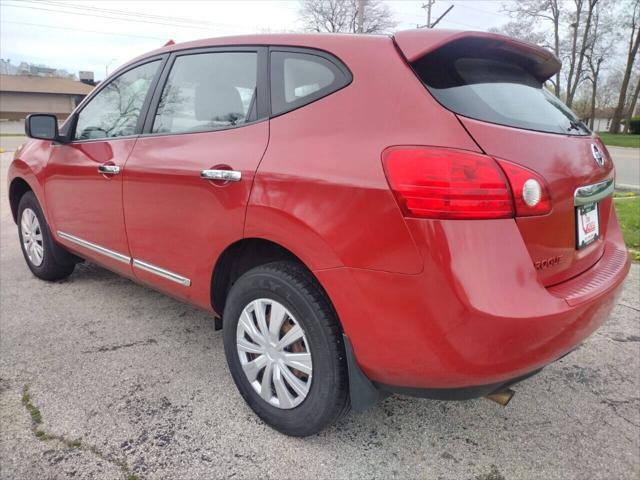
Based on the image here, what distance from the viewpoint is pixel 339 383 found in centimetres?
191

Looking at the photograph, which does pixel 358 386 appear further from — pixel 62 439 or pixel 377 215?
pixel 62 439

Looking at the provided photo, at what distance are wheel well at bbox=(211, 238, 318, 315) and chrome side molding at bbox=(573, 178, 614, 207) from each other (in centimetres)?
113

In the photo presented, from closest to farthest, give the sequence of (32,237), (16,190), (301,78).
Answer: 1. (301,78)
2. (32,237)
3. (16,190)

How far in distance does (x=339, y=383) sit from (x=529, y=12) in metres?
42.1

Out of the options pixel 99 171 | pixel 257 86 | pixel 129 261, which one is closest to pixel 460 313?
pixel 257 86

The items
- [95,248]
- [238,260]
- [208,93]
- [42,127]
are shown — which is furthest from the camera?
[42,127]

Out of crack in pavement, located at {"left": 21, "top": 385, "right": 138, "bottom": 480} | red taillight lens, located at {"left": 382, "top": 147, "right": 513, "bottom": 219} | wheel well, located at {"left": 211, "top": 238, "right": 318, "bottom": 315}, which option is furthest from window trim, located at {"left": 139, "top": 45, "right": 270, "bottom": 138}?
crack in pavement, located at {"left": 21, "top": 385, "right": 138, "bottom": 480}

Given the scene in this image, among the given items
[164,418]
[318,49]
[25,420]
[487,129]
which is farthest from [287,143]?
[25,420]

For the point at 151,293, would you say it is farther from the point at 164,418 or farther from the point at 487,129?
the point at 487,129

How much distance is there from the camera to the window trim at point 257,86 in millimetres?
2186

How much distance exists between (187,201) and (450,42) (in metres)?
1.40

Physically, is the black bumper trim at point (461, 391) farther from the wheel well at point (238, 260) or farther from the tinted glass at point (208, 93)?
the tinted glass at point (208, 93)

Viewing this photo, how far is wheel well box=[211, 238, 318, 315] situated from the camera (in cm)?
217

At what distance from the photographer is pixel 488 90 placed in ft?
6.06
